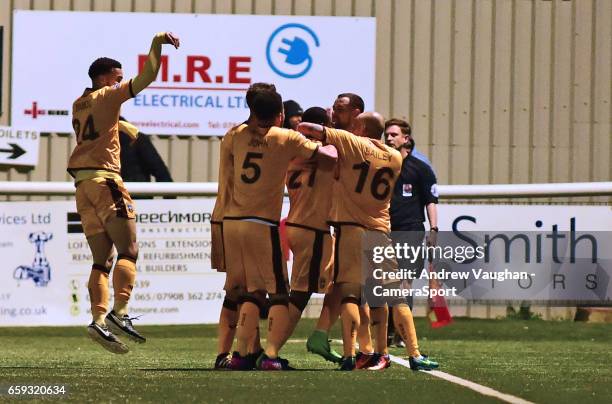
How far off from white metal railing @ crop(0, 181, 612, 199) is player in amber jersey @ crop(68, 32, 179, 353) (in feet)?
18.7

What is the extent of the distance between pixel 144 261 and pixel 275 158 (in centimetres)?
695

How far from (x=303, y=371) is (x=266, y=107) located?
182 cm

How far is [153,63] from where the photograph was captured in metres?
11.0

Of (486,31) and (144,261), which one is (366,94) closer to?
(486,31)

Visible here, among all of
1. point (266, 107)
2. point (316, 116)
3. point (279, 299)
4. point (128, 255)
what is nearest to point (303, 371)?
point (279, 299)

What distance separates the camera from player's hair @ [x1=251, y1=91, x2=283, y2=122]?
1049cm

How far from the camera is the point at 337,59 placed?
2270 centimetres

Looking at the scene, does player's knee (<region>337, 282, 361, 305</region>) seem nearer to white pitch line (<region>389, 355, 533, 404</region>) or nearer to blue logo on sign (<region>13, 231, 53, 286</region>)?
white pitch line (<region>389, 355, 533, 404</region>)

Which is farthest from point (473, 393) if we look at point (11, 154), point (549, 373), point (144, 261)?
point (11, 154)

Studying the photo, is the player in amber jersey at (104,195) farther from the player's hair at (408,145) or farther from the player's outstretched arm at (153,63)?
the player's hair at (408,145)

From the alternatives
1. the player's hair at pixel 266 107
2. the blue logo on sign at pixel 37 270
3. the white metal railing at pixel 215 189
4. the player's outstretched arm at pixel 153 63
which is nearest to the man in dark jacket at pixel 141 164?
the white metal railing at pixel 215 189

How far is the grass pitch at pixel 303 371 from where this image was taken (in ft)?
28.8

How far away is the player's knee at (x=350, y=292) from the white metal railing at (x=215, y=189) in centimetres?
674

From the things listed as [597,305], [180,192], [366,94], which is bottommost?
[597,305]
